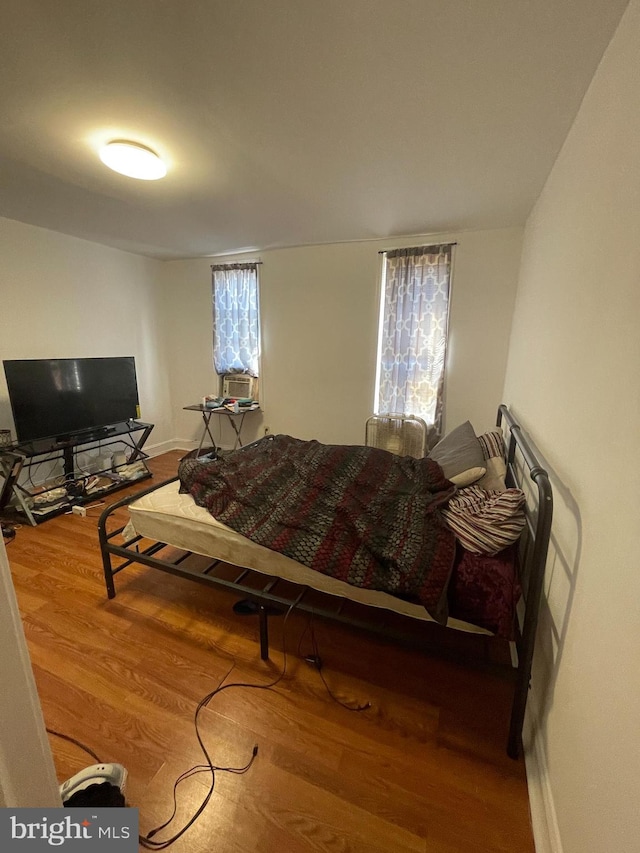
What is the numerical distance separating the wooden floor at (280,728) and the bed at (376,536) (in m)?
0.16

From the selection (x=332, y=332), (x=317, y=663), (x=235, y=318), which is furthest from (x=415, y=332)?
(x=317, y=663)

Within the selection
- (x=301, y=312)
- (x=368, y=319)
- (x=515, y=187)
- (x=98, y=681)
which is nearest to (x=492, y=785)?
(x=98, y=681)

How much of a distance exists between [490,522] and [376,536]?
46 cm

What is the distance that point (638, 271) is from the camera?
0.82m

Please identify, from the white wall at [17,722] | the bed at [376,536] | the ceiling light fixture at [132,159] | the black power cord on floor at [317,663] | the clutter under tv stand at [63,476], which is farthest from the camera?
the clutter under tv stand at [63,476]

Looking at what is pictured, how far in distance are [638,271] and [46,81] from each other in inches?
85.0

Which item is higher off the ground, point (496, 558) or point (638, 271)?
point (638, 271)

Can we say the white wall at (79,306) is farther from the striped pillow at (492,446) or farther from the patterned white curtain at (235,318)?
the striped pillow at (492,446)

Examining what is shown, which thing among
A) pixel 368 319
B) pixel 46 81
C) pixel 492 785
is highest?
pixel 46 81

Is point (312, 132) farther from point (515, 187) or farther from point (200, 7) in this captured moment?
point (515, 187)

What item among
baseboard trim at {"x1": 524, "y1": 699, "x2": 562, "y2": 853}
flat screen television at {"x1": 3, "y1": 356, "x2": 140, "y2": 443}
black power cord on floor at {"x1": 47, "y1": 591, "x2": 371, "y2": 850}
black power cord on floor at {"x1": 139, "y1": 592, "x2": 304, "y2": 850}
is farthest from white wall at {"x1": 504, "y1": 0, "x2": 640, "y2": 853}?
flat screen television at {"x1": 3, "y1": 356, "x2": 140, "y2": 443}

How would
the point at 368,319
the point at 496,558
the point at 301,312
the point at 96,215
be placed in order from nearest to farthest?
the point at 496,558 → the point at 96,215 → the point at 368,319 → the point at 301,312

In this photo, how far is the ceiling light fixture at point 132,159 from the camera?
174cm

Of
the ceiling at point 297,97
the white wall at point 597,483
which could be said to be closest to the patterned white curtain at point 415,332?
the ceiling at point 297,97
